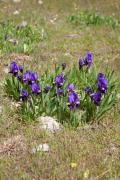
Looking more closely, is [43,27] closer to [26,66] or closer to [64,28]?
[64,28]

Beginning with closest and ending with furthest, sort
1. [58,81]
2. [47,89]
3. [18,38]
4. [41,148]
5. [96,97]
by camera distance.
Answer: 1. [41,148]
2. [96,97]
3. [58,81]
4. [47,89]
5. [18,38]

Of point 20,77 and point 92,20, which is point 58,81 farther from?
point 92,20

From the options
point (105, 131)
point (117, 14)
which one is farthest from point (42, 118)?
point (117, 14)

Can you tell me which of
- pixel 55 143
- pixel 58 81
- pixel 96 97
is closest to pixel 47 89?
pixel 58 81

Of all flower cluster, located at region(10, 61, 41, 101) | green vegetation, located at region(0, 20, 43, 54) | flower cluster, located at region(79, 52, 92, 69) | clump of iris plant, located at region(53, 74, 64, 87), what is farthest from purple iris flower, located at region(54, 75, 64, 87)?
green vegetation, located at region(0, 20, 43, 54)

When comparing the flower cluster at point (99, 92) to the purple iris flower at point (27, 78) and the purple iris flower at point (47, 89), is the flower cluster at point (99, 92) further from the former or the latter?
the purple iris flower at point (27, 78)

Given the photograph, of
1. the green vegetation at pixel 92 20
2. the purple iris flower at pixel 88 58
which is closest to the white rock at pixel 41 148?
the purple iris flower at pixel 88 58
